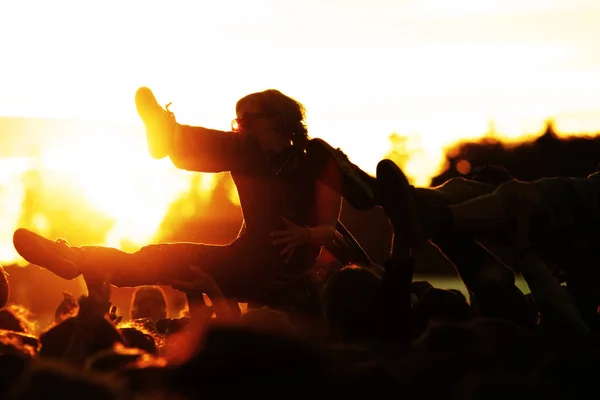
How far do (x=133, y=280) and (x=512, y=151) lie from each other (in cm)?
3457

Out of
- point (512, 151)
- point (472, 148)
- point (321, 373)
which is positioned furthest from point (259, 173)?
point (472, 148)

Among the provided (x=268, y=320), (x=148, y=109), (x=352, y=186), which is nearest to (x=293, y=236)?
(x=352, y=186)

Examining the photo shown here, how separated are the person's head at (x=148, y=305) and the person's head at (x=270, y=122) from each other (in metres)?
2.32

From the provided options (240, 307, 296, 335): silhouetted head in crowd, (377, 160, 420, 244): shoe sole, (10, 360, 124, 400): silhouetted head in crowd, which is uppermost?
(377, 160, 420, 244): shoe sole

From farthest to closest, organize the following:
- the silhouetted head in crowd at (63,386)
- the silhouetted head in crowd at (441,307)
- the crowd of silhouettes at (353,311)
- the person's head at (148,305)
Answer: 1. the person's head at (148,305)
2. the silhouetted head in crowd at (441,307)
3. the crowd of silhouettes at (353,311)
4. the silhouetted head in crowd at (63,386)

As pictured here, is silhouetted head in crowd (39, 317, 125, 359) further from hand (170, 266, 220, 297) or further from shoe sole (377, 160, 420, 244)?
shoe sole (377, 160, 420, 244)

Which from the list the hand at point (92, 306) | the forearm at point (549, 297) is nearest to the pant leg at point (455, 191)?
the forearm at point (549, 297)

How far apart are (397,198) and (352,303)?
1.87 ft

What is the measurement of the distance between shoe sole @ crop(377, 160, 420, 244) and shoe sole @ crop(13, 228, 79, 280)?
1.84 metres

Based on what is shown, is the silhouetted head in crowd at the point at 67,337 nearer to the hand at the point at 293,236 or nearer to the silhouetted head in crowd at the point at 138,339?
the silhouetted head in crowd at the point at 138,339

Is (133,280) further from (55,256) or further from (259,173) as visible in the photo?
(259,173)

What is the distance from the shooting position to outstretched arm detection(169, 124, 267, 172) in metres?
5.75

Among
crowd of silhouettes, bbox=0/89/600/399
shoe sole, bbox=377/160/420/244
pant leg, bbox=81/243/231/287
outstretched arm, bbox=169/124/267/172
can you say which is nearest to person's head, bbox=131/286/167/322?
crowd of silhouettes, bbox=0/89/600/399

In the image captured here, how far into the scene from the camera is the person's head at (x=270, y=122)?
6227mm
